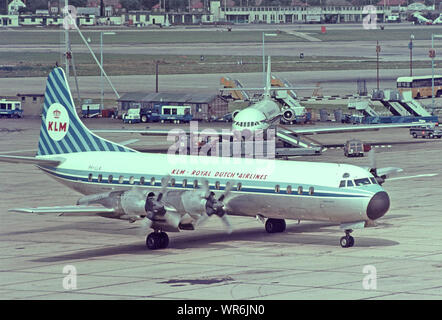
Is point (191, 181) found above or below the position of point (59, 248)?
above

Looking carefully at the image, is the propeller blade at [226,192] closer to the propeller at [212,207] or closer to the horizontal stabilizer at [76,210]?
the propeller at [212,207]

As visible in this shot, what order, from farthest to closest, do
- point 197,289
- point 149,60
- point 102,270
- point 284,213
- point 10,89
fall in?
point 149,60, point 10,89, point 284,213, point 102,270, point 197,289

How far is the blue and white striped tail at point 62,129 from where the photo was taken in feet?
167

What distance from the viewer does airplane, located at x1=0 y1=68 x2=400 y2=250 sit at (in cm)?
4212

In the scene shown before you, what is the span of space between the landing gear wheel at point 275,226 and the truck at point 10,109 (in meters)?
72.2

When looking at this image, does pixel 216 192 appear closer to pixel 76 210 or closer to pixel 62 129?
pixel 76 210

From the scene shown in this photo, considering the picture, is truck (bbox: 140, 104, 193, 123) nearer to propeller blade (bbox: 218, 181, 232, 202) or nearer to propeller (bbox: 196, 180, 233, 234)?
propeller blade (bbox: 218, 181, 232, 202)

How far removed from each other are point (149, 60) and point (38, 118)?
3294 inches

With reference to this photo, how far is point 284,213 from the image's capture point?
143 ft

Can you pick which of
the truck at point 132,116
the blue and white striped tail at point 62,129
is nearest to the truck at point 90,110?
the truck at point 132,116

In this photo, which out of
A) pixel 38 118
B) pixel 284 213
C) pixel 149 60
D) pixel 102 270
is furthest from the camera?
pixel 149 60

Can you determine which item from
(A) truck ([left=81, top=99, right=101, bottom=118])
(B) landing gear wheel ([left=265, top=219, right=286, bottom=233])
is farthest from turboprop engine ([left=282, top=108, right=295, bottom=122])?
(B) landing gear wheel ([left=265, top=219, right=286, bottom=233])

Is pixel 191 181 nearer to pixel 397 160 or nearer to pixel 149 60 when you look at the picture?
pixel 397 160
